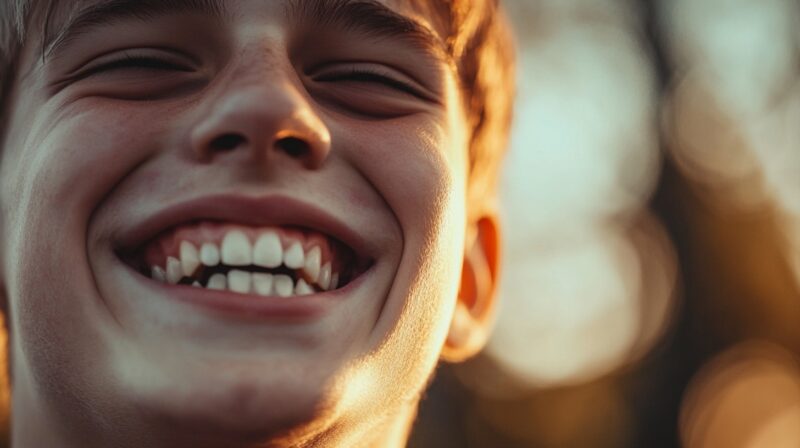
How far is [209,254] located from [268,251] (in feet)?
0.35

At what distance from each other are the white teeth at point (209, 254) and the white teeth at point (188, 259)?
13 millimetres

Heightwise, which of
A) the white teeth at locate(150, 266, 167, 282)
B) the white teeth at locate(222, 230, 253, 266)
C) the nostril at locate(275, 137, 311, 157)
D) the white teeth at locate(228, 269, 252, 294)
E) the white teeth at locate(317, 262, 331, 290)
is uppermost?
the nostril at locate(275, 137, 311, 157)

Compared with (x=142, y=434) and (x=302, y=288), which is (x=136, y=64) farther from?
(x=142, y=434)

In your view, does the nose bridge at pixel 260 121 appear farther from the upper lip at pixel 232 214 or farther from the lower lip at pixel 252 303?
the lower lip at pixel 252 303

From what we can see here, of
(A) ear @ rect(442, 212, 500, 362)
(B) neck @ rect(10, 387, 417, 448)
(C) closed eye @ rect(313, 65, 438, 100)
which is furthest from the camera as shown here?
(A) ear @ rect(442, 212, 500, 362)

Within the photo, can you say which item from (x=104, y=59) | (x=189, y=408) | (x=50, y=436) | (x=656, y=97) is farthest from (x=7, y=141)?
(x=656, y=97)

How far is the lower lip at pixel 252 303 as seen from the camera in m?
1.69

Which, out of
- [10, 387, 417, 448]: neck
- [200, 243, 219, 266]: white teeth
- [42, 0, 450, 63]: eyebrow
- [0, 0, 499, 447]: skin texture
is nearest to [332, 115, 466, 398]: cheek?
[0, 0, 499, 447]: skin texture

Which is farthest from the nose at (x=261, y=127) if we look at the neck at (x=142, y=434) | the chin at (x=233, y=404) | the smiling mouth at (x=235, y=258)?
the neck at (x=142, y=434)

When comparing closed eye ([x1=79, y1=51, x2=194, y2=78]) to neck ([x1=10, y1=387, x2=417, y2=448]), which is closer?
neck ([x1=10, y1=387, x2=417, y2=448])

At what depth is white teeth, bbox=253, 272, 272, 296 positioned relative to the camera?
69.8 inches

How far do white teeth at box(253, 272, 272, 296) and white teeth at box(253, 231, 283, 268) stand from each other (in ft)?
0.07

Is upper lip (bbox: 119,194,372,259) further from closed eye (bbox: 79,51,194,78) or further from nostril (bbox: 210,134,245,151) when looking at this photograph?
closed eye (bbox: 79,51,194,78)

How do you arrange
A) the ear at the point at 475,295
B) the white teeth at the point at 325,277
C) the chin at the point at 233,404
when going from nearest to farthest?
the chin at the point at 233,404
the white teeth at the point at 325,277
the ear at the point at 475,295
